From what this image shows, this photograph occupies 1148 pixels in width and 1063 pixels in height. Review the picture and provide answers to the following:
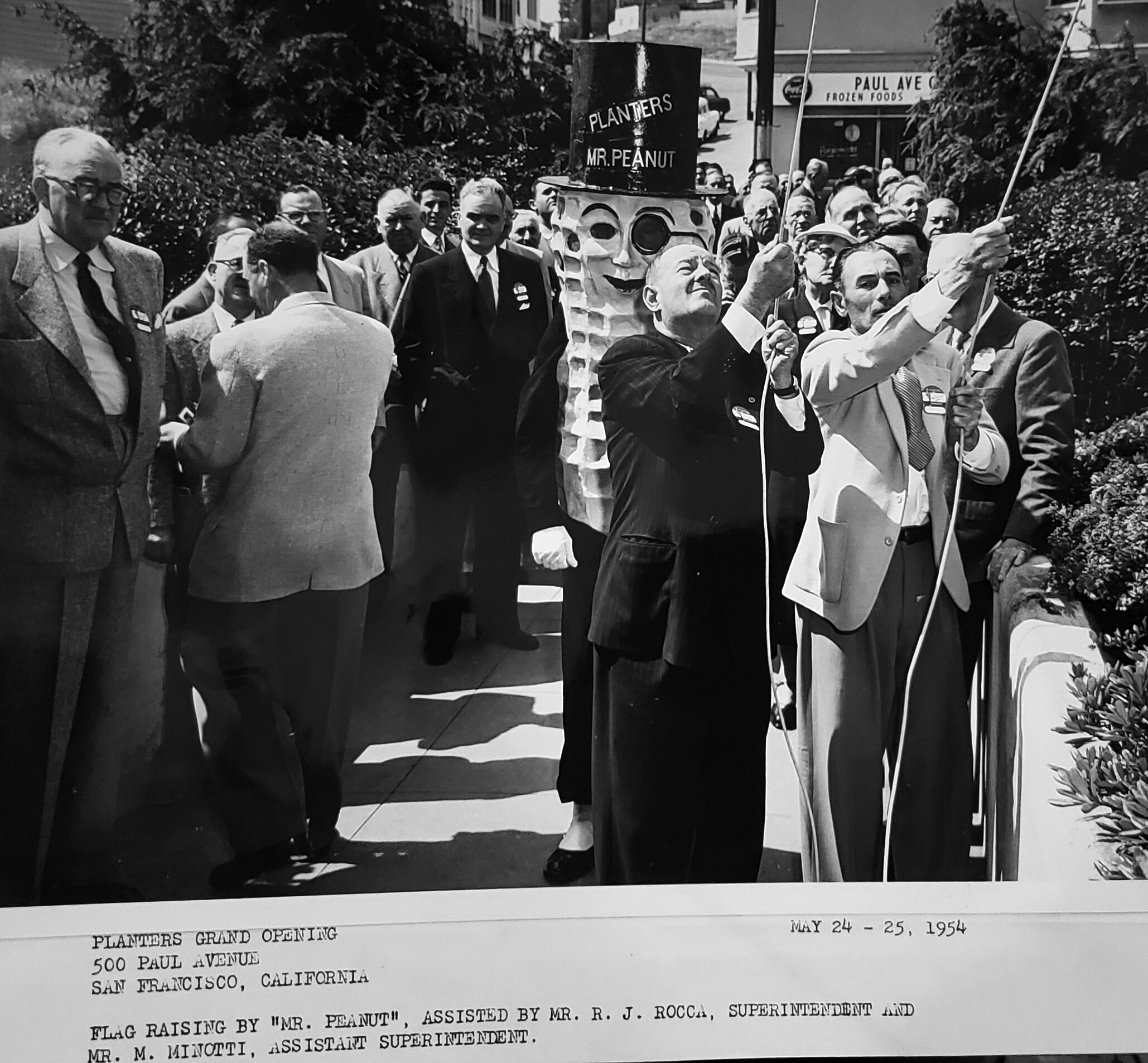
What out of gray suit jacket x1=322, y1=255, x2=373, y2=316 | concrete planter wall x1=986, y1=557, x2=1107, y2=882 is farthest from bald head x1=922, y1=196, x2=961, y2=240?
gray suit jacket x1=322, y1=255, x2=373, y2=316

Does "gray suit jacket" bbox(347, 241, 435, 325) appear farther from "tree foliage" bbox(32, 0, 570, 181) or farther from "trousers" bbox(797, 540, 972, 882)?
"trousers" bbox(797, 540, 972, 882)

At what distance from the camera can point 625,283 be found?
2.38 meters

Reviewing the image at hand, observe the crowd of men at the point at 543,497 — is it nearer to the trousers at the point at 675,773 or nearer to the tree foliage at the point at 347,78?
the trousers at the point at 675,773

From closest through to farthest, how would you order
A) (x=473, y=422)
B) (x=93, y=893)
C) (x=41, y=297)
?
(x=41, y=297), (x=93, y=893), (x=473, y=422)

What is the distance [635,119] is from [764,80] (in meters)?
0.27

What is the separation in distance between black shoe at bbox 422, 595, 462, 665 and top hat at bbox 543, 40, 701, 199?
2.76 feet

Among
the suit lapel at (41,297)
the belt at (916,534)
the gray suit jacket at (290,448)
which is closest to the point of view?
the suit lapel at (41,297)

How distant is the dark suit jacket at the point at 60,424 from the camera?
2.23 m

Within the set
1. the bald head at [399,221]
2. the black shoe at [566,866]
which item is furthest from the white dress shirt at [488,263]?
the black shoe at [566,866]

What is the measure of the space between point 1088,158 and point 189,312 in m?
1.78

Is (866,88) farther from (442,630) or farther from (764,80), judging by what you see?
(442,630)

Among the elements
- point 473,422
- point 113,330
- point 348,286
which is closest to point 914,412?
point 473,422

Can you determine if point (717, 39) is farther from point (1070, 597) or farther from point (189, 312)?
point (1070, 597)
